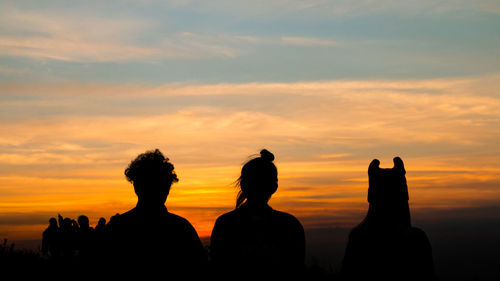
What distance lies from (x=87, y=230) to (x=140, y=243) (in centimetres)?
1983

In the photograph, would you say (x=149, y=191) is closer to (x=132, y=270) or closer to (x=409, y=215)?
(x=132, y=270)

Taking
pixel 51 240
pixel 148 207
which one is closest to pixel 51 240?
pixel 51 240

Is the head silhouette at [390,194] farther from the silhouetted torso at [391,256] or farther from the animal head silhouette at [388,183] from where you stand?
the silhouetted torso at [391,256]

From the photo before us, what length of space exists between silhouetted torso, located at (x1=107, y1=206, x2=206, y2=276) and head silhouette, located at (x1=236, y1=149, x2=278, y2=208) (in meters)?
0.72

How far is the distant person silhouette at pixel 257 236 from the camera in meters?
6.59

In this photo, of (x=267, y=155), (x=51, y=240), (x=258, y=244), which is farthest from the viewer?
(x=51, y=240)

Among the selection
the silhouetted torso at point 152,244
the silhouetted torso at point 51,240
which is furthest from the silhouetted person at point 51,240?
the silhouetted torso at point 152,244

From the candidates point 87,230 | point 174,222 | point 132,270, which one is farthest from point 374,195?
point 87,230

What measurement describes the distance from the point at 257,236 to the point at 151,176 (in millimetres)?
1226

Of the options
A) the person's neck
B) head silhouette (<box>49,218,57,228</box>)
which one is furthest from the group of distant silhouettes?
head silhouette (<box>49,218,57,228</box>)

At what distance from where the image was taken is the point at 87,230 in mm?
25922

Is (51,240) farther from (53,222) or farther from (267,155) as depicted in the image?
(267,155)

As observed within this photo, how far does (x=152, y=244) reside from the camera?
271 inches

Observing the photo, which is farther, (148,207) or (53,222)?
(53,222)
